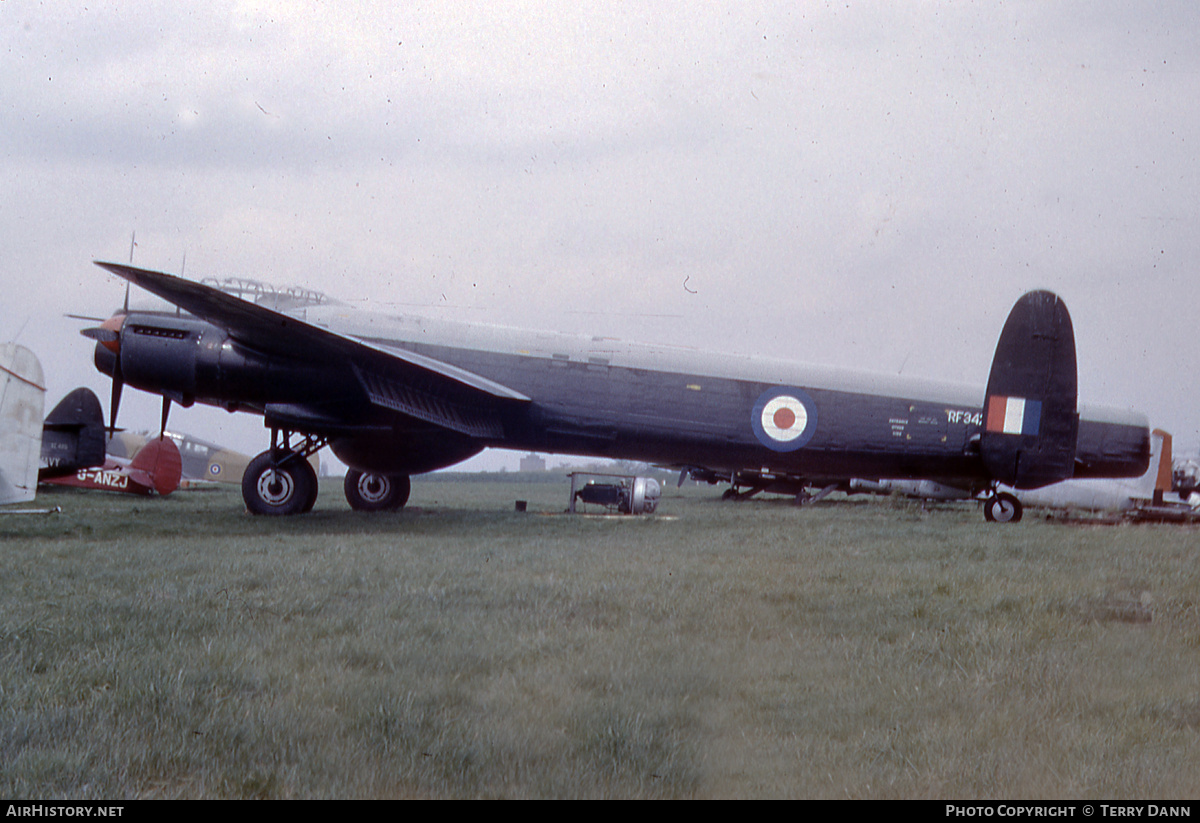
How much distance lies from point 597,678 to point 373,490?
12494mm

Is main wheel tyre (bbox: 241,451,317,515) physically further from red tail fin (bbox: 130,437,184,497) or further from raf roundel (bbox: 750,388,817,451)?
red tail fin (bbox: 130,437,184,497)

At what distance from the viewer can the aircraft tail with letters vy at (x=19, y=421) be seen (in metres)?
10.5

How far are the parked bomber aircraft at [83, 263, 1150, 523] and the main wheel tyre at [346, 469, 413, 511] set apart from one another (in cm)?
181

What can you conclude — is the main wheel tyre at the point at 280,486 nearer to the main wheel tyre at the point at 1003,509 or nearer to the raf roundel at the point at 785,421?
the raf roundel at the point at 785,421

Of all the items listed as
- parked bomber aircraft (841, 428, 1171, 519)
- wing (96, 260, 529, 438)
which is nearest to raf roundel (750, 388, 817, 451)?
wing (96, 260, 529, 438)

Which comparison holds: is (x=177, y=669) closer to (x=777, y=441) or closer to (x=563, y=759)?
(x=563, y=759)

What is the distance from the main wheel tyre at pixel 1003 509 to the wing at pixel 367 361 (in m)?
8.69

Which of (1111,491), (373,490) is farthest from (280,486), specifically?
(1111,491)

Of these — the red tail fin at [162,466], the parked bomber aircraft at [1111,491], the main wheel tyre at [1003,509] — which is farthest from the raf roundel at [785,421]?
the red tail fin at [162,466]

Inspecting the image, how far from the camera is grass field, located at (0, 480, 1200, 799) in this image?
2.95 metres

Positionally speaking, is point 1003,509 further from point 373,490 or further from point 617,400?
point 373,490

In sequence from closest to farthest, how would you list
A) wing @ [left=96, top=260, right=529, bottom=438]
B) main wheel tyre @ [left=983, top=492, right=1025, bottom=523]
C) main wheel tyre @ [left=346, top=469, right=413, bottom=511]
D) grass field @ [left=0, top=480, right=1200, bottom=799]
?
1. grass field @ [left=0, top=480, right=1200, bottom=799]
2. wing @ [left=96, top=260, right=529, bottom=438]
3. main wheel tyre @ [left=983, top=492, right=1025, bottom=523]
4. main wheel tyre @ [left=346, top=469, right=413, bottom=511]
